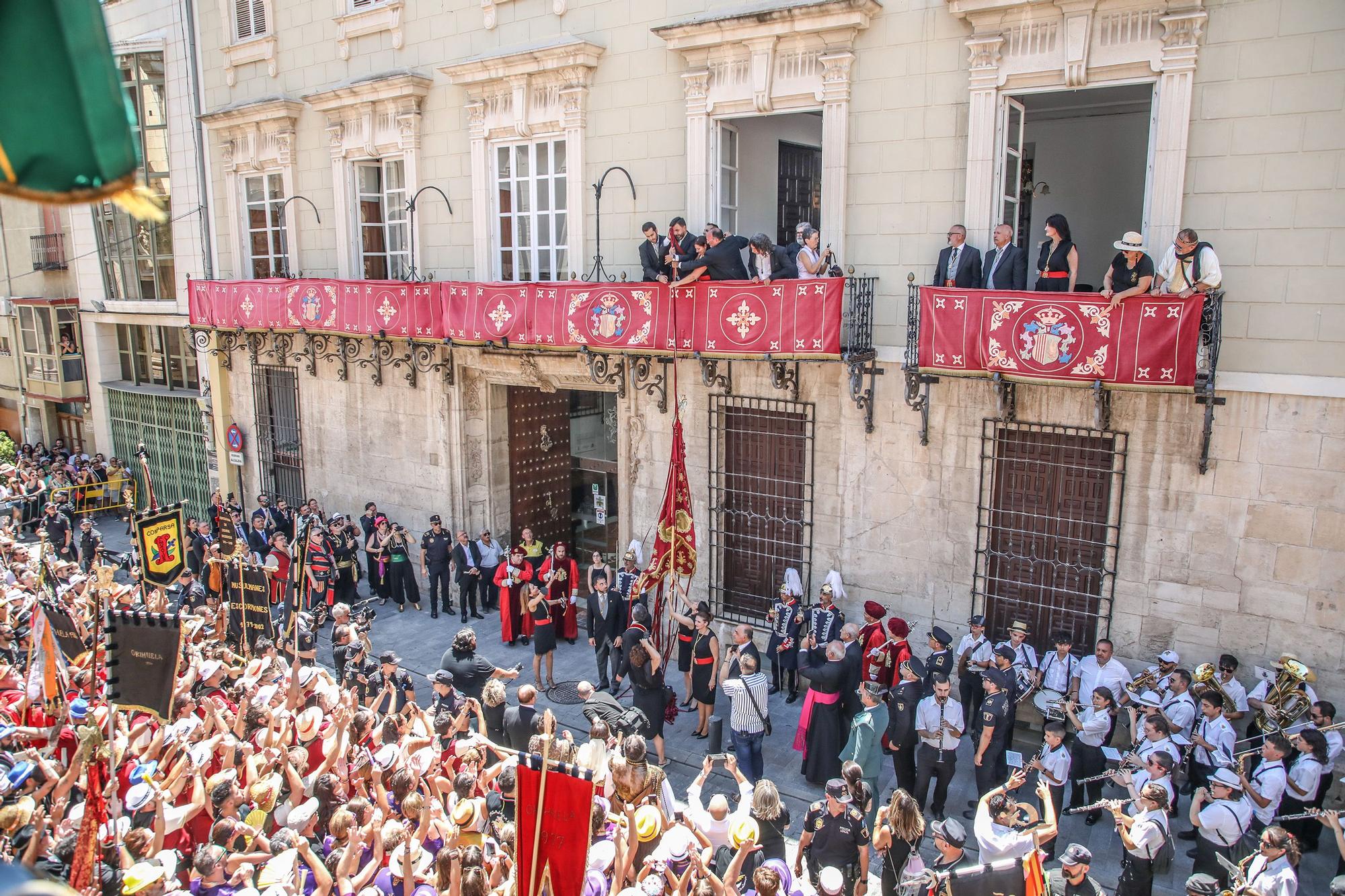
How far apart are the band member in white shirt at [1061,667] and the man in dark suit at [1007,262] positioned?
12.3 ft

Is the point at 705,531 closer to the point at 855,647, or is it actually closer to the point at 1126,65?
the point at 855,647

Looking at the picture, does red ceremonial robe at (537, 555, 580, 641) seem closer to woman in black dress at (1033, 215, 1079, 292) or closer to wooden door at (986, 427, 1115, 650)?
wooden door at (986, 427, 1115, 650)

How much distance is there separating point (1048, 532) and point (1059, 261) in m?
2.98

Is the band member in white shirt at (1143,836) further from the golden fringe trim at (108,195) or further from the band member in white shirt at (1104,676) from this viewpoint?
the golden fringe trim at (108,195)

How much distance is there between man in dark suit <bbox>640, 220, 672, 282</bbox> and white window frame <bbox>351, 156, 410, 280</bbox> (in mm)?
5802

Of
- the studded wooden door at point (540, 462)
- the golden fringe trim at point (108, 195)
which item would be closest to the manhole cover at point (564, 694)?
the studded wooden door at point (540, 462)

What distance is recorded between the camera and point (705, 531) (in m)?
12.7

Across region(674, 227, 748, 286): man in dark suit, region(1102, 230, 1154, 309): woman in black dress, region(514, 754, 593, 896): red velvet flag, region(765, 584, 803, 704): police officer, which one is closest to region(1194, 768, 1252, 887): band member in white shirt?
region(1102, 230, 1154, 309): woman in black dress

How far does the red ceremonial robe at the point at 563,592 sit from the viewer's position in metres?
12.8

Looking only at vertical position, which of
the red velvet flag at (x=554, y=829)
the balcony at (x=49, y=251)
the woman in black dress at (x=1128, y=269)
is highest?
the balcony at (x=49, y=251)

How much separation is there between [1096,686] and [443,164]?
1217cm

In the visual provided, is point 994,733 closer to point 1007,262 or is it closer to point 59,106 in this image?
point 1007,262

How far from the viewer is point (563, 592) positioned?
1319 cm

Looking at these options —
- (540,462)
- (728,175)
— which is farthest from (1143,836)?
(540,462)
